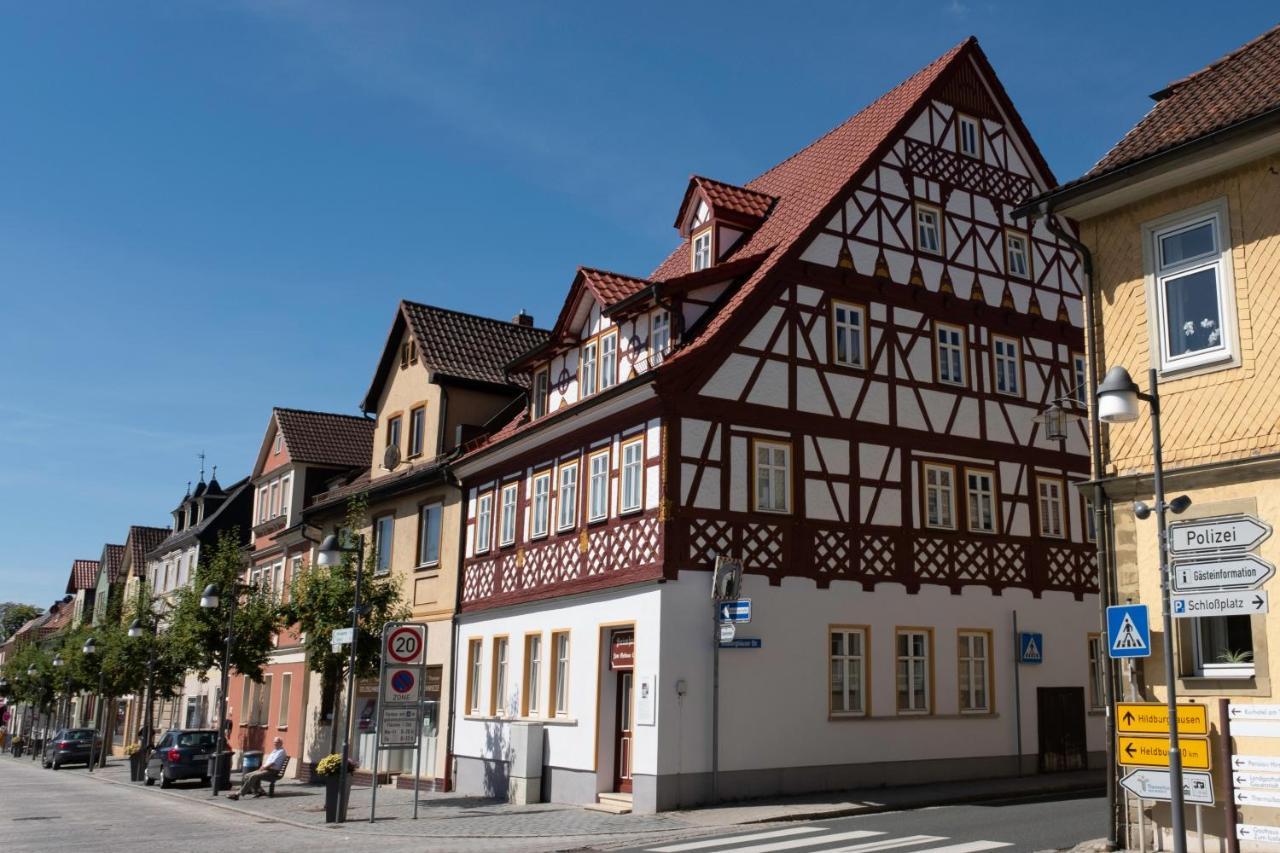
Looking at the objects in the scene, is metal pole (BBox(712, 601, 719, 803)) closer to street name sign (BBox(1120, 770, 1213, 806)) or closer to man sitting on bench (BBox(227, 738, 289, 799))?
street name sign (BBox(1120, 770, 1213, 806))

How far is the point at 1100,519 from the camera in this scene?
14133 mm

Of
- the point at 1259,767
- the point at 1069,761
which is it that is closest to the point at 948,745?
the point at 1069,761

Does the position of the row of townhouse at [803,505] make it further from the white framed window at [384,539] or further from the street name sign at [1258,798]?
the street name sign at [1258,798]

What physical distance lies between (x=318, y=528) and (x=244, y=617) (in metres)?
3.64

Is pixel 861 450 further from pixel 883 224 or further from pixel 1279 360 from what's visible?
pixel 1279 360

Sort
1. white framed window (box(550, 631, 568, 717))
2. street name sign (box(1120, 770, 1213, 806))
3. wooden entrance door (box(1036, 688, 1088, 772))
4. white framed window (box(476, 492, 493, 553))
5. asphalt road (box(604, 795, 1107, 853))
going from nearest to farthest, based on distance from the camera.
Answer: street name sign (box(1120, 770, 1213, 806)), asphalt road (box(604, 795, 1107, 853)), white framed window (box(550, 631, 568, 717)), wooden entrance door (box(1036, 688, 1088, 772)), white framed window (box(476, 492, 493, 553))

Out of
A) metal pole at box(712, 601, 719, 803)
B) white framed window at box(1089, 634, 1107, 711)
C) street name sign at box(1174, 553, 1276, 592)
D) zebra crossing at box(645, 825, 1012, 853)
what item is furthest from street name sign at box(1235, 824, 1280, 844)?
white framed window at box(1089, 634, 1107, 711)

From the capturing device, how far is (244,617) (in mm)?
37312

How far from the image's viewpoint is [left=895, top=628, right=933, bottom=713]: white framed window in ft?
76.8

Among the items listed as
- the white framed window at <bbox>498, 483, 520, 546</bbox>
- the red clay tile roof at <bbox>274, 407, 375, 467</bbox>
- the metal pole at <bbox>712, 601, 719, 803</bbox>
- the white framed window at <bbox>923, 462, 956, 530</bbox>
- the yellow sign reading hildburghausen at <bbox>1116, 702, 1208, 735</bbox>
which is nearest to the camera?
the yellow sign reading hildburghausen at <bbox>1116, 702, 1208, 735</bbox>

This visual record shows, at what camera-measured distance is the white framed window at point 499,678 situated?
2702 cm

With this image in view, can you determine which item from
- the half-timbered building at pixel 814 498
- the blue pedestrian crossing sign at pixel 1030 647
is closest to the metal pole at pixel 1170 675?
the half-timbered building at pixel 814 498

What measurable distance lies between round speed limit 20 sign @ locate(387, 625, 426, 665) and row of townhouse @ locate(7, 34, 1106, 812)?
355cm

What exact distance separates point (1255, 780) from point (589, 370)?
55.0 feet
